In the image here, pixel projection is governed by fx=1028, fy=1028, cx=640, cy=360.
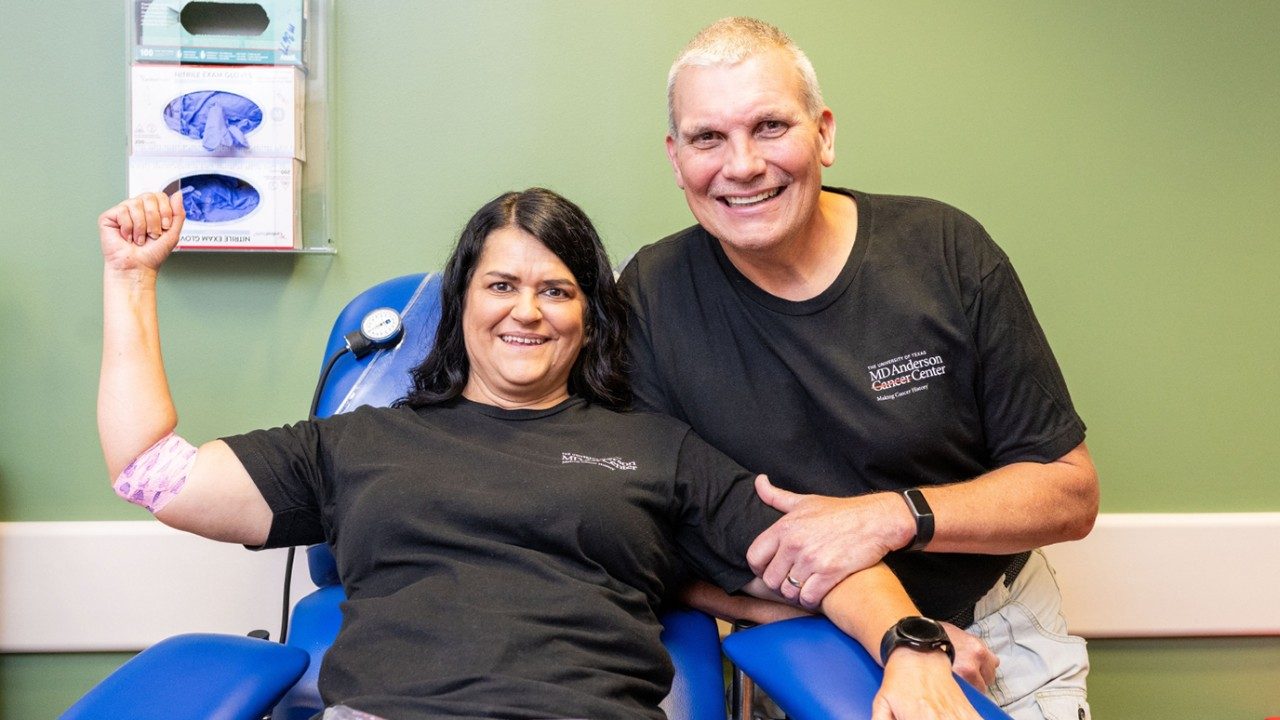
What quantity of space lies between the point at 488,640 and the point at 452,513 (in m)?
0.19

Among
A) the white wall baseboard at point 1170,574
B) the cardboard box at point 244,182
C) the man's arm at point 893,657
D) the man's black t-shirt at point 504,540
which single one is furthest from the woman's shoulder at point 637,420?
the white wall baseboard at point 1170,574

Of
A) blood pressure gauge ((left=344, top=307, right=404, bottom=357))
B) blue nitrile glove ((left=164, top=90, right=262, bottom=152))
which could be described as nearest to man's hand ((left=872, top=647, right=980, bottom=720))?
blood pressure gauge ((left=344, top=307, right=404, bottom=357))

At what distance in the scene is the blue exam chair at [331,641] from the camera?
43.6 inches

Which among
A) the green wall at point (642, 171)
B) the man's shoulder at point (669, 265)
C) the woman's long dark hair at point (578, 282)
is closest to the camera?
the woman's long dark hair at point (578, 282)

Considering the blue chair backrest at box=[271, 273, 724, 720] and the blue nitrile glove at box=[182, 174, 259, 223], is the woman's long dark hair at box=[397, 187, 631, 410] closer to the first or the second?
the blue chair backrest at box=[271, 273, 724, 720]

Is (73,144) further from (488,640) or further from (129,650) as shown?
(488,640)

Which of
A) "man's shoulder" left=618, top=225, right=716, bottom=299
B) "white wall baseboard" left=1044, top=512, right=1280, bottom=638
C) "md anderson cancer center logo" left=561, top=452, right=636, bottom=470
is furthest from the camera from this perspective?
"white wall baseboard" left=1044, top=512, right=1280, bottom=638

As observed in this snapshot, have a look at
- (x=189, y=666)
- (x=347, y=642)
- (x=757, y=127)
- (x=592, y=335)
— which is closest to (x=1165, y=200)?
(x=757, y=127)

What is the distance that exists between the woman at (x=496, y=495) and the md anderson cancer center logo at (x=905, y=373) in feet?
0.83

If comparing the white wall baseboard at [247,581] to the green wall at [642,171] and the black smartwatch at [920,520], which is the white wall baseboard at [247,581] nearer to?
the green wall at [642,171]

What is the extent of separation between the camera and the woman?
4.02ft

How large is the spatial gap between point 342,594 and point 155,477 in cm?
34

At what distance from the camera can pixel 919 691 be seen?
1.13m

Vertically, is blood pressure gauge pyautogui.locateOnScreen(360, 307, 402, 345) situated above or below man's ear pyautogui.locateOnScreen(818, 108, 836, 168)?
below
